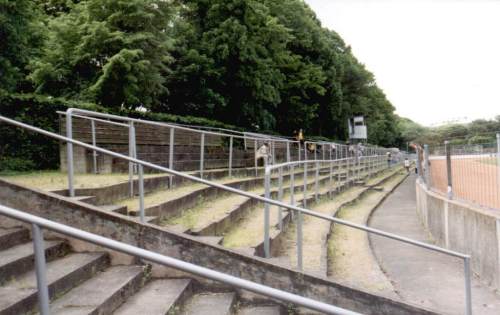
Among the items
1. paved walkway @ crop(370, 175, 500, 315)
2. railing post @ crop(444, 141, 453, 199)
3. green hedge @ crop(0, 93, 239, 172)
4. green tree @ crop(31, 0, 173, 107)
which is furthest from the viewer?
green tree @ crop(31, 0, 173, 107)

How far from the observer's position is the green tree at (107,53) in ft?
50.3

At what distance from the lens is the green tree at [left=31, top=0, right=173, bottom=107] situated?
15.3 m

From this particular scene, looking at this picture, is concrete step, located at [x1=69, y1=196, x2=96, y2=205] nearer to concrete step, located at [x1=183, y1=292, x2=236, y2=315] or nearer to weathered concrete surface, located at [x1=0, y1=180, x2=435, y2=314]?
weathered concrete surface, located at [x1=0, y1=180, x2=435, y2=314]

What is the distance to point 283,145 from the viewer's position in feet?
66.9

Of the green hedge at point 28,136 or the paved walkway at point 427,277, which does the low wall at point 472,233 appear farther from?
the green hedge at point 28,136

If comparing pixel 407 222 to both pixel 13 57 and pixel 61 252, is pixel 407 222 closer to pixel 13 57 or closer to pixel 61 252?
pixel 61 252

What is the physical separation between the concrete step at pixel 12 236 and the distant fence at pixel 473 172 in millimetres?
6147

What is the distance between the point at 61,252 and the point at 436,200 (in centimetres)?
836

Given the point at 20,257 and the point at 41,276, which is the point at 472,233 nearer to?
the point at 20,257

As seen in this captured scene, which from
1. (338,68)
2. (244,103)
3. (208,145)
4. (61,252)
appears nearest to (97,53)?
(208,145)

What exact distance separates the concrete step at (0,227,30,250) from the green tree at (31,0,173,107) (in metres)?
11.0

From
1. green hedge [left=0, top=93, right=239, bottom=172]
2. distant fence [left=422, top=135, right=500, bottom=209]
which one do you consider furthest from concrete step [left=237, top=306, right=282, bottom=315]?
green hedge [left=0, top=93, right=239, bottom=172]

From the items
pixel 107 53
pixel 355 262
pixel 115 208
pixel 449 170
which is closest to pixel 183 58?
pixel 107 53

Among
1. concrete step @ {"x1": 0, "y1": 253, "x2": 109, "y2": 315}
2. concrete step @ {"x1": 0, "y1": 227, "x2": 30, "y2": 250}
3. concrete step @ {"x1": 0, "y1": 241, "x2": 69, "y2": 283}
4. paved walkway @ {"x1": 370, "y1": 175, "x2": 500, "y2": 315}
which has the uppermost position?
concrete step @ {"x1": 0, "y1": 227, "x2": 30, "y2": 250}
